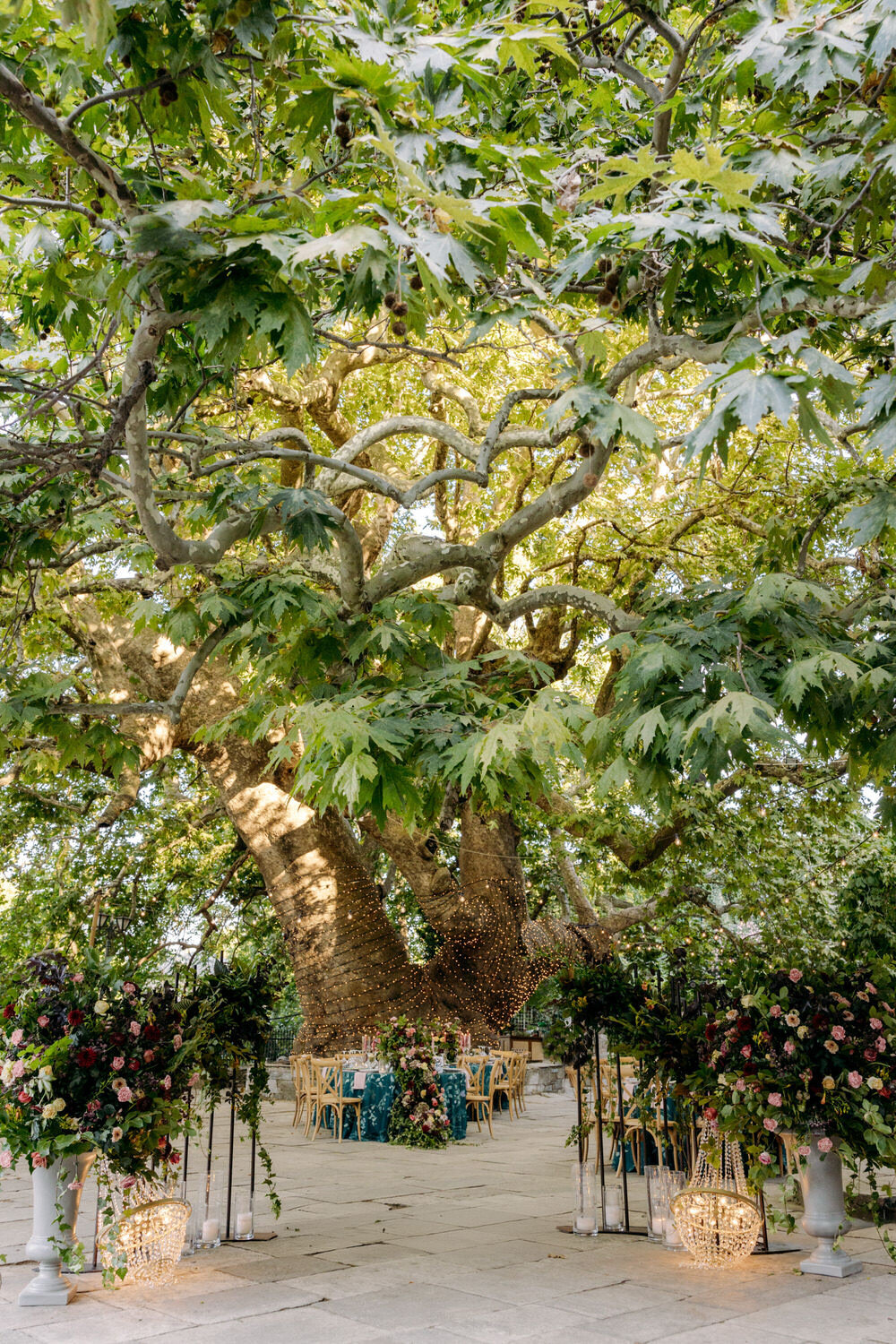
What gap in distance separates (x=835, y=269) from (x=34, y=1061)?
438 cm

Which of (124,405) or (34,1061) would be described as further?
(34,1061)

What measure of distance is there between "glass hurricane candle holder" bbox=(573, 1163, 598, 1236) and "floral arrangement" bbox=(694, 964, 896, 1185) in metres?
1.41

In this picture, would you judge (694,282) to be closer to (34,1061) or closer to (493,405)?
(34,1061)

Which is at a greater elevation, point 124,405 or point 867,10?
point 867,10

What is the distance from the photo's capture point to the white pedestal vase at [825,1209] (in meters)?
4.70

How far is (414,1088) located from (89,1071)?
6020 mm

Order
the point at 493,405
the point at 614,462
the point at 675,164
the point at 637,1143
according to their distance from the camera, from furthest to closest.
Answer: the point at 493,405, the point at 614,462, the point at 637,1143, the point at 675,164

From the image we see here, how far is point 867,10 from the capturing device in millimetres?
3189

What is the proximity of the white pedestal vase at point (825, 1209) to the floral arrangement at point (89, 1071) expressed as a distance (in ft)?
9.44

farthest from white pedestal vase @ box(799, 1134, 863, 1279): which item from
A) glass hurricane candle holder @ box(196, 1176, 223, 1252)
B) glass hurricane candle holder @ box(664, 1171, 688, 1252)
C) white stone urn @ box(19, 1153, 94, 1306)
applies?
white stone urn @ box(19, 1153, 94, 1306)

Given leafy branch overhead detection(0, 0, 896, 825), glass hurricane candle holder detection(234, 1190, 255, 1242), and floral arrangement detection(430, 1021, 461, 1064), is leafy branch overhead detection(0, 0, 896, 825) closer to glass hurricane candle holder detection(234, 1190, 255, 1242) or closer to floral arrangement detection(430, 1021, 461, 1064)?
glass hurricane candle holder detection(234, 1190, 255, 1242)

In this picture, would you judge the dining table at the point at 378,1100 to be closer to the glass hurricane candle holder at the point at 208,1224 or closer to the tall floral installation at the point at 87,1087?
the glass hurricane candle holder at the point at 208,1224

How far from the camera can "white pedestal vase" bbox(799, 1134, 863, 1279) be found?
470cm

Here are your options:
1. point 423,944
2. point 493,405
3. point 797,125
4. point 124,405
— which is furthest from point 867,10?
point 423,944
